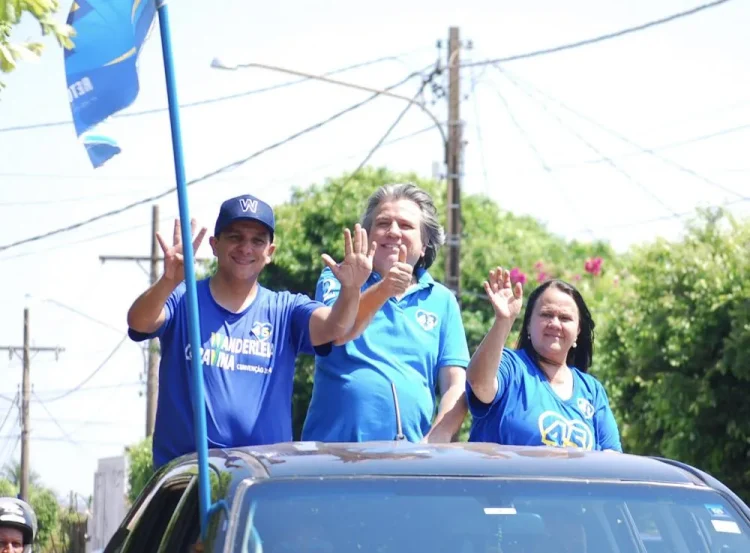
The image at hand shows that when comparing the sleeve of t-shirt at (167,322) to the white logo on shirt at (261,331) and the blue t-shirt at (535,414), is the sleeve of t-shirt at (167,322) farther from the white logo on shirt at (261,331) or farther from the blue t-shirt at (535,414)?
the blue t-shirt at (535,414)

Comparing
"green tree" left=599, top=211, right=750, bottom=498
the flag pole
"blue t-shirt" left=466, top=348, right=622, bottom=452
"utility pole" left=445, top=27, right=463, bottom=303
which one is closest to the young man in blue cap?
"blue t-shirt" left=466, top=348, right=622, bottom=452

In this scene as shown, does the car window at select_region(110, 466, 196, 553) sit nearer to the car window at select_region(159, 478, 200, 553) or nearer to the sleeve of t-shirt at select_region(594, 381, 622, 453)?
the car window at select_region(159, 478, 200, 553)

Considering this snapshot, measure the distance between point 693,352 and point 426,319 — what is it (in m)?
10.1

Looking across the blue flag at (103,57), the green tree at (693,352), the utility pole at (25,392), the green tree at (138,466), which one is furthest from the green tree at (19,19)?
the utility pole at (25,392)

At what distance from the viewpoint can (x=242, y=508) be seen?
12.2ft

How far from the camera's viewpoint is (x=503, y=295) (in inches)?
224

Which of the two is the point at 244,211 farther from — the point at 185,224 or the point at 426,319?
the point at 185,224

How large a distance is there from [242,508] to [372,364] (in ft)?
6.99

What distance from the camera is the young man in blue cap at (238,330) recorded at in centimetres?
532

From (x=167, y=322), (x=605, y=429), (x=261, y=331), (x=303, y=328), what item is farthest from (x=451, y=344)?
(x=167, y=322)

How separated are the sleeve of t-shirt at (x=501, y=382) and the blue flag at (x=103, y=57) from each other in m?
1.80

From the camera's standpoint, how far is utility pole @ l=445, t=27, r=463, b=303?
20.6 meters

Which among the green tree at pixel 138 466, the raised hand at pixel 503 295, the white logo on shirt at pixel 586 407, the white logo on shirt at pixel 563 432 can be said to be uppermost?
the raised hand at pixel 503 295

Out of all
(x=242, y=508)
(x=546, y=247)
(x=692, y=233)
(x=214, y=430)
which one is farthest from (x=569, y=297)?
(x=546, y=247)
